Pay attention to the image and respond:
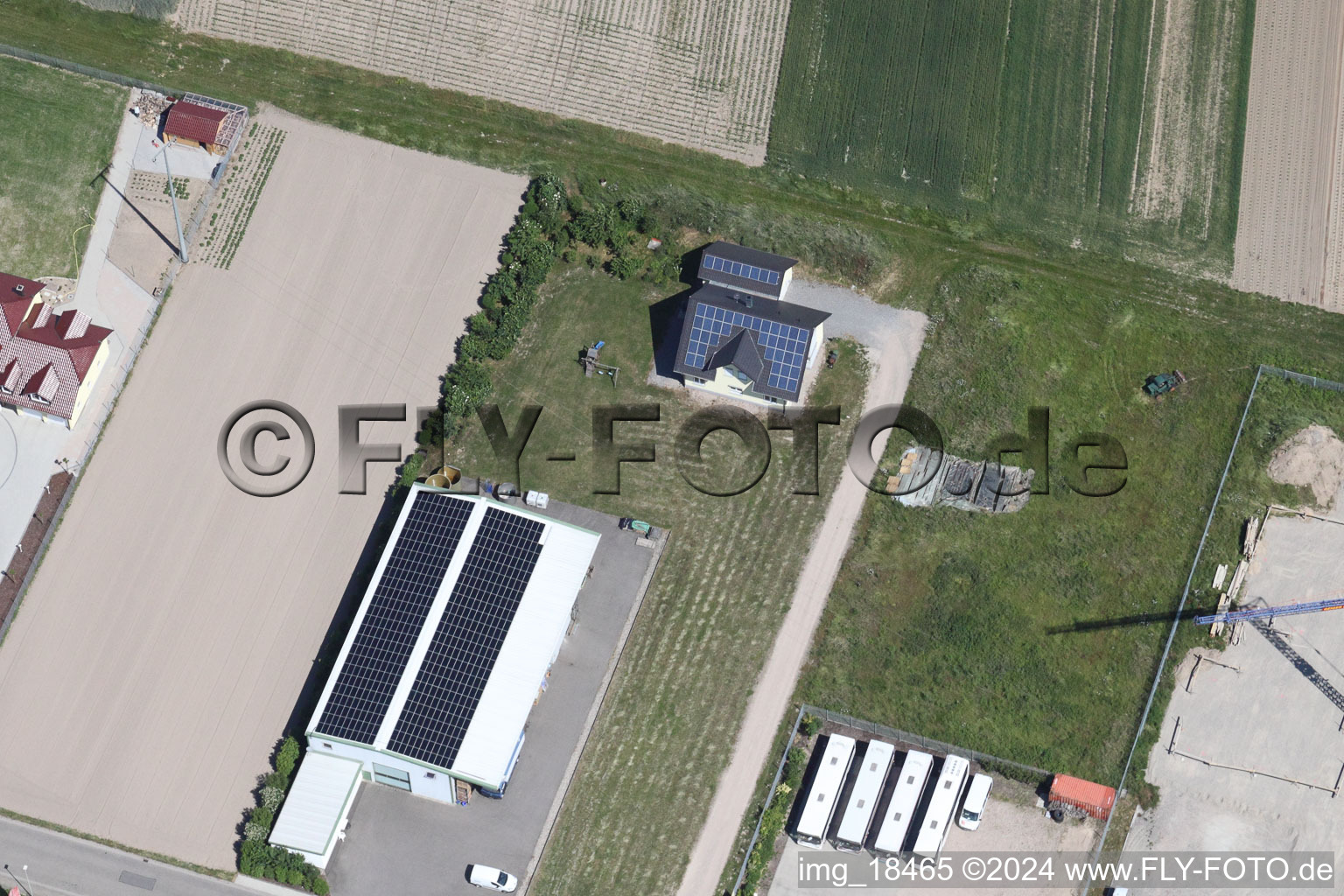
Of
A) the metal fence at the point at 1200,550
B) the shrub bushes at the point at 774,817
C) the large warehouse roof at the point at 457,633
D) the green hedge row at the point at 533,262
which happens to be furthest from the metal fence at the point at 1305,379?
the large warehouse roof at the point at 457,633

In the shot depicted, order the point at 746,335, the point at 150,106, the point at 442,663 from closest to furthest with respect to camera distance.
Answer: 1. the point at 442,663
2. the point at 746,335
3. the point at 150,106

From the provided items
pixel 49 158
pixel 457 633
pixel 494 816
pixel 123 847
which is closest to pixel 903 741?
pixel 494 816

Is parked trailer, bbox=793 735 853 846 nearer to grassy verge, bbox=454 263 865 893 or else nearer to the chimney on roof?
grassy verge, bbox=454 263 865 893

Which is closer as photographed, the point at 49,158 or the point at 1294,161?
the point at 49,158

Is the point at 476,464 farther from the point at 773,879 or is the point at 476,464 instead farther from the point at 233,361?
the point at 773,879

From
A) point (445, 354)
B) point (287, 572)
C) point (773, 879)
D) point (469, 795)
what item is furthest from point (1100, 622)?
point (287, 572)

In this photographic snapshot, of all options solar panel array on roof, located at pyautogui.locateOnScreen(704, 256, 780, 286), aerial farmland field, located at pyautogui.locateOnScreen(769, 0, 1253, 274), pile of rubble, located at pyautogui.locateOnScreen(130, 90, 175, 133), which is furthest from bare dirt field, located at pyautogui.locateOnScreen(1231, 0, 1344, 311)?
pile of rubble, located at pyautogui.locateOnScreen(130, 90, 175, 133)

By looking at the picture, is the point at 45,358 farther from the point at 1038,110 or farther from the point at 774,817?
the point at 1038,110

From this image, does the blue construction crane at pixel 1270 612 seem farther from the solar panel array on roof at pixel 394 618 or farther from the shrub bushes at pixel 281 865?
the shrub bushes at pixel 281 865
